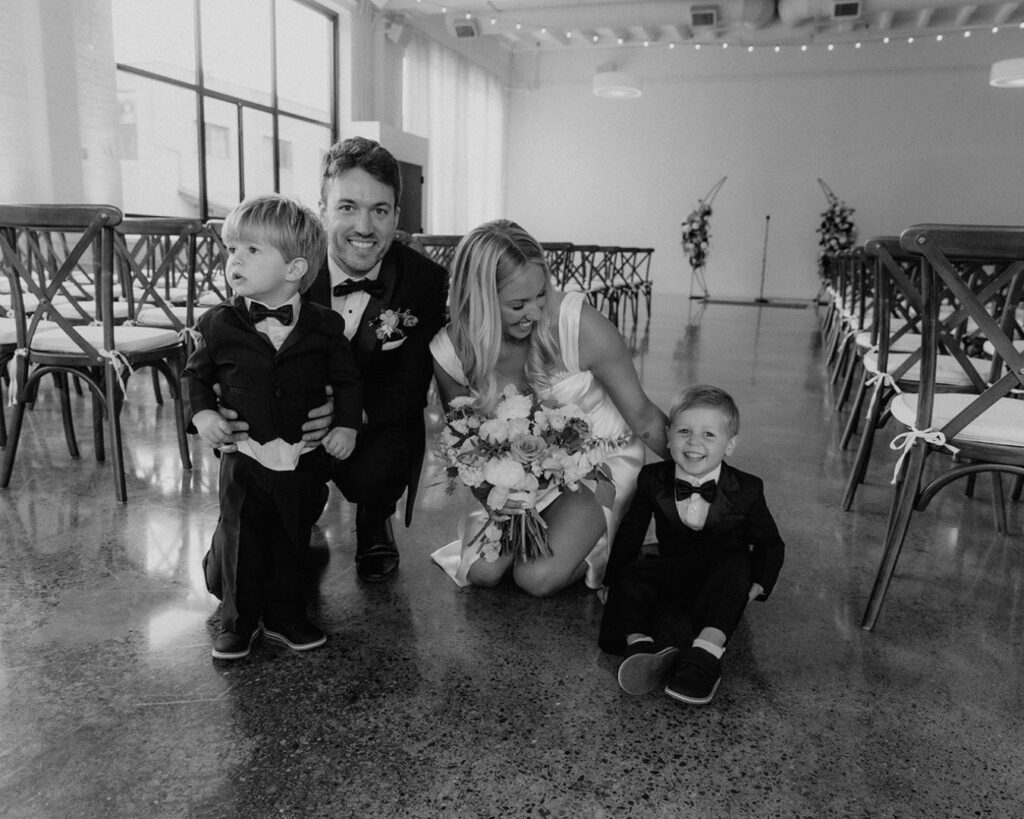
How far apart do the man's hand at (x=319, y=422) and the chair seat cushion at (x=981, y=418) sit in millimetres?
1370

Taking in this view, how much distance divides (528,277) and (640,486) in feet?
1.88

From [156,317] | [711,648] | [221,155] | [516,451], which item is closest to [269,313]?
[516,451]

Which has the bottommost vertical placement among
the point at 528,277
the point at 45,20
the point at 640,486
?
the point at 640,486

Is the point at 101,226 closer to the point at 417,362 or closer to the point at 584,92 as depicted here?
Answer: the point at 417,362

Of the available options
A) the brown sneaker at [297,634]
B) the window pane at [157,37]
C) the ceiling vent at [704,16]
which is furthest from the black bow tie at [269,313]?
the ceiling vent at [704,16]

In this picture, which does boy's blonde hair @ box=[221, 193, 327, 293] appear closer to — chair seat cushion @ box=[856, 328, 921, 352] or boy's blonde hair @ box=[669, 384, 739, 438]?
boy's blonde hair @ box=[669, 384, 739, 438]

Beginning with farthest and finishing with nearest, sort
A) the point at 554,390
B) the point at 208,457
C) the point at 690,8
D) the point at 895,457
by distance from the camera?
the point at 690,8, the point at 895,457, the point at 208,457, the point at 554,390

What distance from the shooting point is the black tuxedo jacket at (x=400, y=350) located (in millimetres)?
2178

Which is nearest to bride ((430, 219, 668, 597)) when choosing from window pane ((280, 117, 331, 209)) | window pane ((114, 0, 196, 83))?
window pane ((114, 0, 196, 83))

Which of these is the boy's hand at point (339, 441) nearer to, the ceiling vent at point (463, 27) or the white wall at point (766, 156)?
the ceiling vent at point (463, 27)

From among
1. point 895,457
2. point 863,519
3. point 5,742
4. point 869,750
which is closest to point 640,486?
point 869,750

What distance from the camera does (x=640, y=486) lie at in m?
1.98

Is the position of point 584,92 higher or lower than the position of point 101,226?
higher

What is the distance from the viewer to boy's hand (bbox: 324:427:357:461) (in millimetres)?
1815
